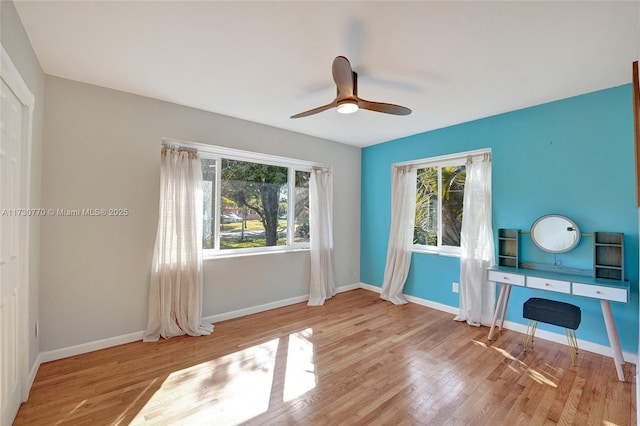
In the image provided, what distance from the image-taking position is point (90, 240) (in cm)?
262

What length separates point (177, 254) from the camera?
118 inches

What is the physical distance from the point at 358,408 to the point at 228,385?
0.99 meters

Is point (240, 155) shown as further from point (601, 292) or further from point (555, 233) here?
point (601, 292)

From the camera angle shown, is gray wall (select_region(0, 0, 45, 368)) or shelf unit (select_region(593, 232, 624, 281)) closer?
gray wall (select_region(0, 0, 45, 368))

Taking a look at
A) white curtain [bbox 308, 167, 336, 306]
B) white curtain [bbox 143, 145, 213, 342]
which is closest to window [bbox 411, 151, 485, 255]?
white curtain [bbox 308, 167, 336, 306]

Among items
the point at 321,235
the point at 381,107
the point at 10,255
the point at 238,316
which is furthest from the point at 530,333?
the point at 10,255

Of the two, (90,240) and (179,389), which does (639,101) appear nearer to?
(179,389)

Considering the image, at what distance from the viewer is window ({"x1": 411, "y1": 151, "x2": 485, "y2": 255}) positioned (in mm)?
3806

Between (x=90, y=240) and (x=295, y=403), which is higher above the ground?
(x=90, y=240)

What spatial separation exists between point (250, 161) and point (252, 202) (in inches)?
21.8

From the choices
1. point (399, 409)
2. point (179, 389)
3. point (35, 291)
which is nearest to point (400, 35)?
point (399, 409)

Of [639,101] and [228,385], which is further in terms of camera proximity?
[228,385]

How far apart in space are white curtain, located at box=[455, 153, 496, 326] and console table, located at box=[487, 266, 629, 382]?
0.74ft

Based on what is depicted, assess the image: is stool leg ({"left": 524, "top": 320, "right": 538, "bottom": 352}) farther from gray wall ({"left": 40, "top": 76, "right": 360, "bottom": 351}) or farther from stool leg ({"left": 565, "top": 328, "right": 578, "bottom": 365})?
gray wall ({"left": 40, "top": 76, "right": 360, "bottom": 351})
